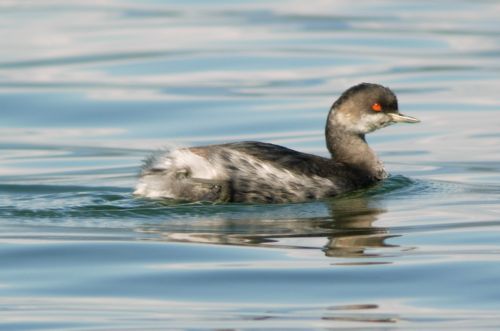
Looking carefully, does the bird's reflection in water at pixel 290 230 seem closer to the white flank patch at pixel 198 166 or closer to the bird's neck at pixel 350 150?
the white flank patch at pixel 198 166

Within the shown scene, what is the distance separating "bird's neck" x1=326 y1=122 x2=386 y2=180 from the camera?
13.0 metres

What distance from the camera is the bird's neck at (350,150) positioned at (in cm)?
1300

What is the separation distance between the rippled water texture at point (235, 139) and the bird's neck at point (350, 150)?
0.67 feet

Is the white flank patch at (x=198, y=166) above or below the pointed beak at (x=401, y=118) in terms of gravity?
below

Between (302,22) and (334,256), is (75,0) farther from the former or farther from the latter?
(334,256)

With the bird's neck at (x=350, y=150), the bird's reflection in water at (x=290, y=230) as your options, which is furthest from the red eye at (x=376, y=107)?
the bird's reflection in water at (x=290, y=230)

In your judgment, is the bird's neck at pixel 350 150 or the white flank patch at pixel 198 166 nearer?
the white flank patch at pixel 198 166

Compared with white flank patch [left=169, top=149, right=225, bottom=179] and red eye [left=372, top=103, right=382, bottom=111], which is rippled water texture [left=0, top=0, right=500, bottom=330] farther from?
red eye [left=372, top=103, right=382, bottom=111]

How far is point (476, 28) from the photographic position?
77.4 ft

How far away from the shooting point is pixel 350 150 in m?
13.1

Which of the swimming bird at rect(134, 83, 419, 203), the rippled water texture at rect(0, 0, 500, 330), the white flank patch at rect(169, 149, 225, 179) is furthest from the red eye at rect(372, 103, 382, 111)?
the white flank patch at rect(169, 149, 225, 179)

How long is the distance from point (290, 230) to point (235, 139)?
491 centimetres

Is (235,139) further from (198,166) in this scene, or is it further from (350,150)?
(198,166)

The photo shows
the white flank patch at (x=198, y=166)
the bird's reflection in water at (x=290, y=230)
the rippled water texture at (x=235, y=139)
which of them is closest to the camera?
the rippled water texture at (x=235, y=139)
